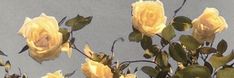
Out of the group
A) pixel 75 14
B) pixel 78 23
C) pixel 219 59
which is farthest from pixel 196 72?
pixel 75 14

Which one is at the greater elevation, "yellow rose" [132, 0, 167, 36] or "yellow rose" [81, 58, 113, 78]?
"yellow rose" [132, 0, 167, 36]

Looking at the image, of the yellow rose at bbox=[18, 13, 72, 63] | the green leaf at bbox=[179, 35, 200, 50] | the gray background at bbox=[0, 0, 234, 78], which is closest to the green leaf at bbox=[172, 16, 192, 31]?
the green leaf at bbox=[179, 35, 200, 50]

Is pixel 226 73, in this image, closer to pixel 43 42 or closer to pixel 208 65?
pixel 208 65

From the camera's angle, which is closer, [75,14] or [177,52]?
[177,52]

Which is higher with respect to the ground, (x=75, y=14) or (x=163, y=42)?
(x=163, y=42)

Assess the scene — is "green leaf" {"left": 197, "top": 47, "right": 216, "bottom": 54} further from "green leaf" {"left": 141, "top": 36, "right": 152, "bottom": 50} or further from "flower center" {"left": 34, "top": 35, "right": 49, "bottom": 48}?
"flower center" {"left": 34, "top": 35, "right": 49, "bottom": 48}

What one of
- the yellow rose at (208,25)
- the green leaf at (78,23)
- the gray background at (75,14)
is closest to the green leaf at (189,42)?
the yellow rose at (208,25)
